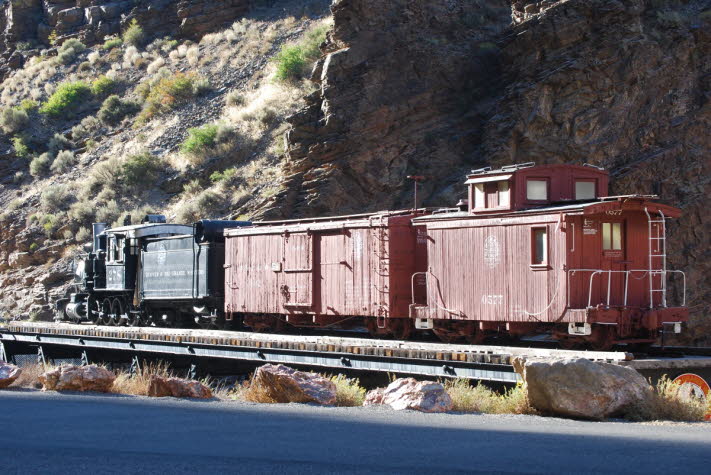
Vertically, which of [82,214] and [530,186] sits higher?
[82,214]

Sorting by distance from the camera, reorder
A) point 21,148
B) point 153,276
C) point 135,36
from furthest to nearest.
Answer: point 135,36 → point 21,148 → point 153,276

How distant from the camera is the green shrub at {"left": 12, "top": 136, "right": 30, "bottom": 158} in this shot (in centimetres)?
5734

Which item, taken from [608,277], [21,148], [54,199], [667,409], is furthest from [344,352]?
[21,148]

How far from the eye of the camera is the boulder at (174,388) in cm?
1544

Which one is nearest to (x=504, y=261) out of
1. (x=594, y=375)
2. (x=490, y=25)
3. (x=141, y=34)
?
(x=594, y=375)

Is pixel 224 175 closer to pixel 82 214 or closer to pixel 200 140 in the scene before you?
pixel 200 140

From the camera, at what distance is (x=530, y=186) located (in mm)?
20312

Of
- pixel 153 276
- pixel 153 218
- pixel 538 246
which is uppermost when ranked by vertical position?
pixel 153 218

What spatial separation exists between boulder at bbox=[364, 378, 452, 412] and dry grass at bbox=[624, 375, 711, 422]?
8.67ft

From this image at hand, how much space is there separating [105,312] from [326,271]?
12190 millimetres

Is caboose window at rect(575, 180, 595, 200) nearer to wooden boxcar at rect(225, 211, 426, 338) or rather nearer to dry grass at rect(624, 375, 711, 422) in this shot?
wooden boxcar at rect(225, 211, 426, 338)

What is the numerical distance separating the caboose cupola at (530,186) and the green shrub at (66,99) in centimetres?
4646

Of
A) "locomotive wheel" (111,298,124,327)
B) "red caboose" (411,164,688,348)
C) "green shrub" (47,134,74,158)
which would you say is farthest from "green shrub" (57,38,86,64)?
"red caboose" (411,164,688,348)

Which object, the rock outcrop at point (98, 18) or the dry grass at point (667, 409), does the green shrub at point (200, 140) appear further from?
the dry grass at point (667, 409)
